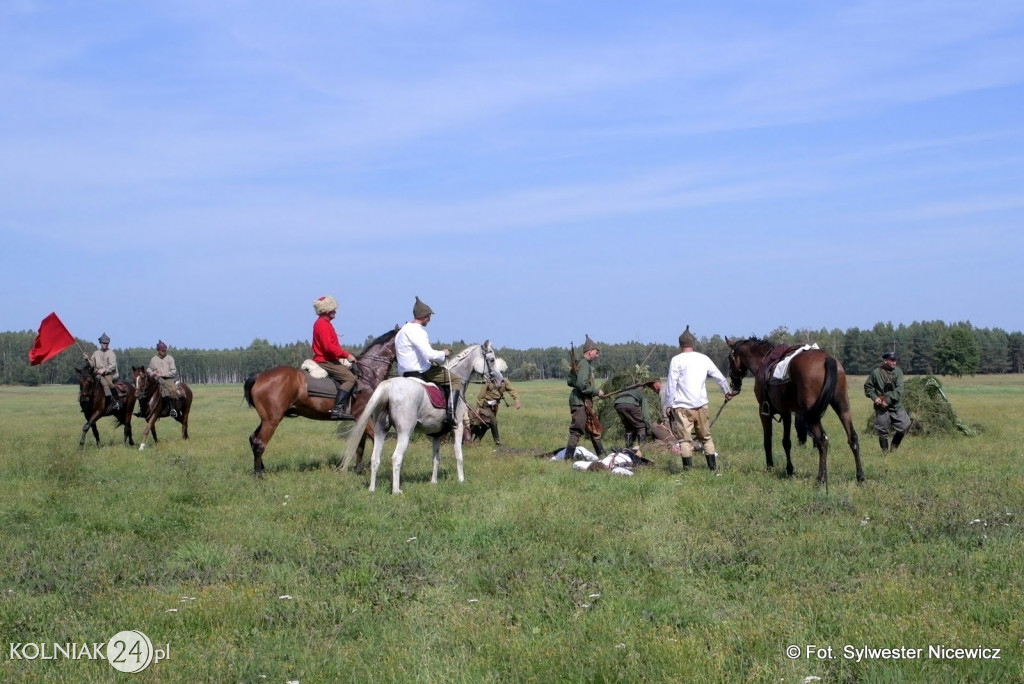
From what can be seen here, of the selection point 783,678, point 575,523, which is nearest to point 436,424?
point 575,523

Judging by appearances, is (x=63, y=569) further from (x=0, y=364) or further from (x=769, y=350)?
(x=0, y=364)

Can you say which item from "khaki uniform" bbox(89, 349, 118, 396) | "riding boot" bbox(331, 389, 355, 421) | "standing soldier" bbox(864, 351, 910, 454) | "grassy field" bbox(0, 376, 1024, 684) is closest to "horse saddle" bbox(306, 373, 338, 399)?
"riding boot" bbox(331, 389, 355, 421)

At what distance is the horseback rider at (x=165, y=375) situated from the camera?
22.7 m

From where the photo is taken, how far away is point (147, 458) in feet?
61.6

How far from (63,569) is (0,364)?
11308cm

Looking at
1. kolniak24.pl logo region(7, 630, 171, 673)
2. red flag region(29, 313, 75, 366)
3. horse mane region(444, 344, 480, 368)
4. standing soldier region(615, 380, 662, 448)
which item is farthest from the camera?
red flag region(29, 313, 75, 366)

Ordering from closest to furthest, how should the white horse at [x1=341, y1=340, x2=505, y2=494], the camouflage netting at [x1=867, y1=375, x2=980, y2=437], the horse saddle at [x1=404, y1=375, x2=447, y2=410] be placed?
the white horse at [x1=341, y1=340, x2=505, y2=494] < the horse saddle at [x1=404, y1=375, x2=447, y2=410] < the camouflage netting at [x1=867, y1=375, x2=980, y2=437]

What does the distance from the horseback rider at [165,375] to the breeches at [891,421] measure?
16.4 metres

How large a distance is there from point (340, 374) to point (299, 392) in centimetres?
78

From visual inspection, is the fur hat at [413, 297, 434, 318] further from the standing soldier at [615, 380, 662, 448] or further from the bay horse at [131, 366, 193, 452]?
the bay horse at [131, 366, 193, 452]

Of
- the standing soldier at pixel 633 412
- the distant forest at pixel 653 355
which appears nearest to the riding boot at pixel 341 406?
the standing soldier at pixel 633 412

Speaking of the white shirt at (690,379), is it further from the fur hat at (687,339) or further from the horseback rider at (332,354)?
the horseback rider at (332,354)

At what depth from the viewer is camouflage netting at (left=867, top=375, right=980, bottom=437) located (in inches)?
782

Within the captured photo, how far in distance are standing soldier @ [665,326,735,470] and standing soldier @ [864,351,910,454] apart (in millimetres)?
4289
